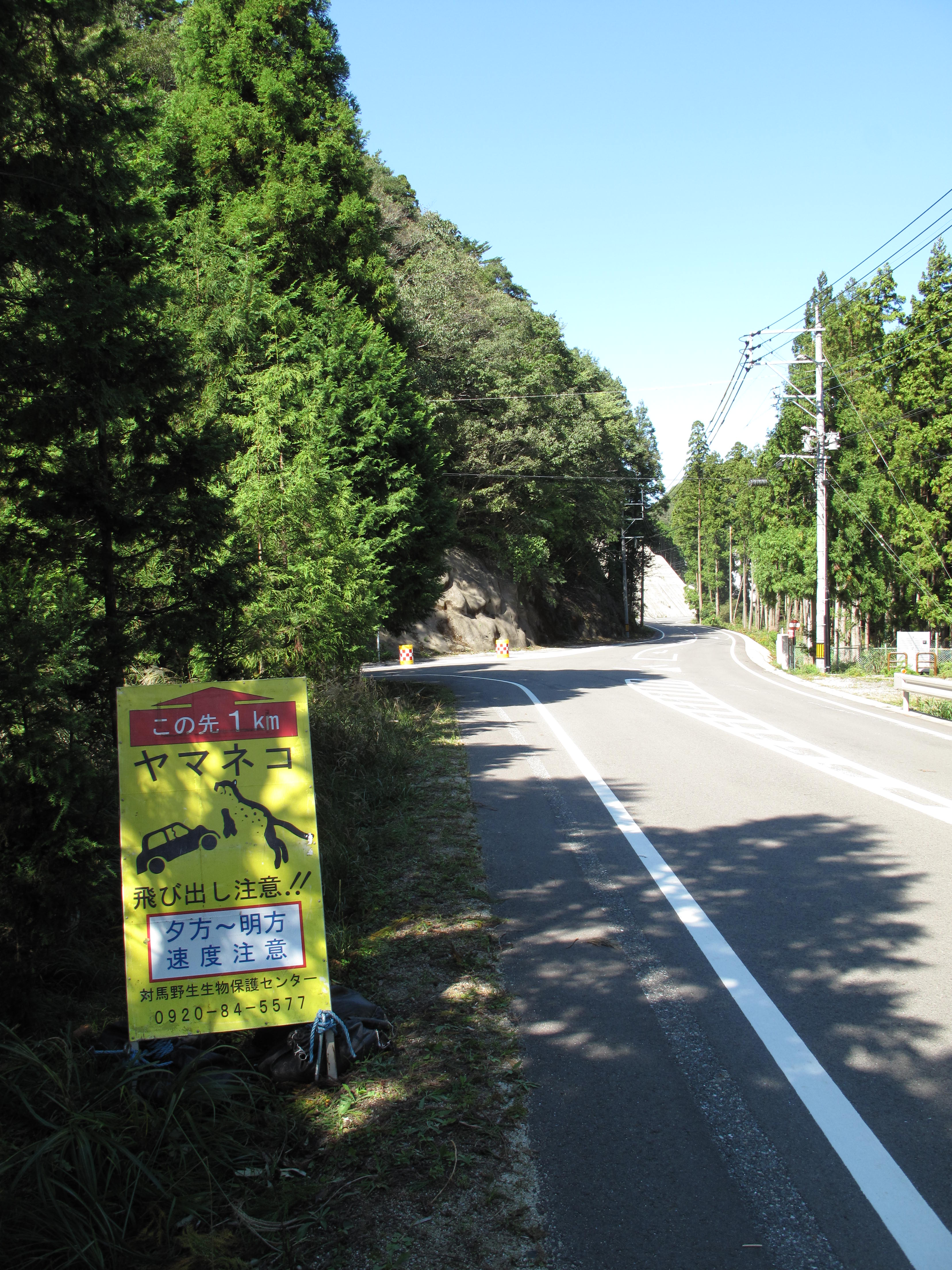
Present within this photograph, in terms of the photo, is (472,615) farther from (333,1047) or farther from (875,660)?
(333,1047)

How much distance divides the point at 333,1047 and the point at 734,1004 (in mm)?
1904

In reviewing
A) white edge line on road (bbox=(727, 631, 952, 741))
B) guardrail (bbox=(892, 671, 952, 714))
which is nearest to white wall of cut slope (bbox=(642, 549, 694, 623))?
white edge line on road (bbox=(727, 631, 952, 741))

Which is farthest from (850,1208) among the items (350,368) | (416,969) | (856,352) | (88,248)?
(856,352)

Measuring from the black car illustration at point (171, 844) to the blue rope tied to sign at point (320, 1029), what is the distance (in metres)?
0.82

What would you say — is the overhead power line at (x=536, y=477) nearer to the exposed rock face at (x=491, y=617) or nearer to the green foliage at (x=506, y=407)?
the green foliage at (x=506, y=407)

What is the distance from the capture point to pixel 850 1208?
276 cm

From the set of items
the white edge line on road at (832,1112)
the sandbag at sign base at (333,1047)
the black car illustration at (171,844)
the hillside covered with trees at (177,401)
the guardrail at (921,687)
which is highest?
the hillside covered with trees at (177,401)

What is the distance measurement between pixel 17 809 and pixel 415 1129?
6.78 ft

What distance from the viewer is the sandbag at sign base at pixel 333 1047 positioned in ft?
11.7

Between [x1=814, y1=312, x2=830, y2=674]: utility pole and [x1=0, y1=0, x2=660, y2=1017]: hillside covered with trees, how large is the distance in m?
13.5

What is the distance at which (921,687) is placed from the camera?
52.3ft

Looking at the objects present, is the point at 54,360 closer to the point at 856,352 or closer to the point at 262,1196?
the point at 262,1196

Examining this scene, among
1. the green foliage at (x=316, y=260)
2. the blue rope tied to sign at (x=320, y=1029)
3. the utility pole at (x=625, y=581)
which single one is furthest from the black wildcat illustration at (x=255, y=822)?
the utility pole at (x=625, y=581)

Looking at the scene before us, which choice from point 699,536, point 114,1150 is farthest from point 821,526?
point 699,536
